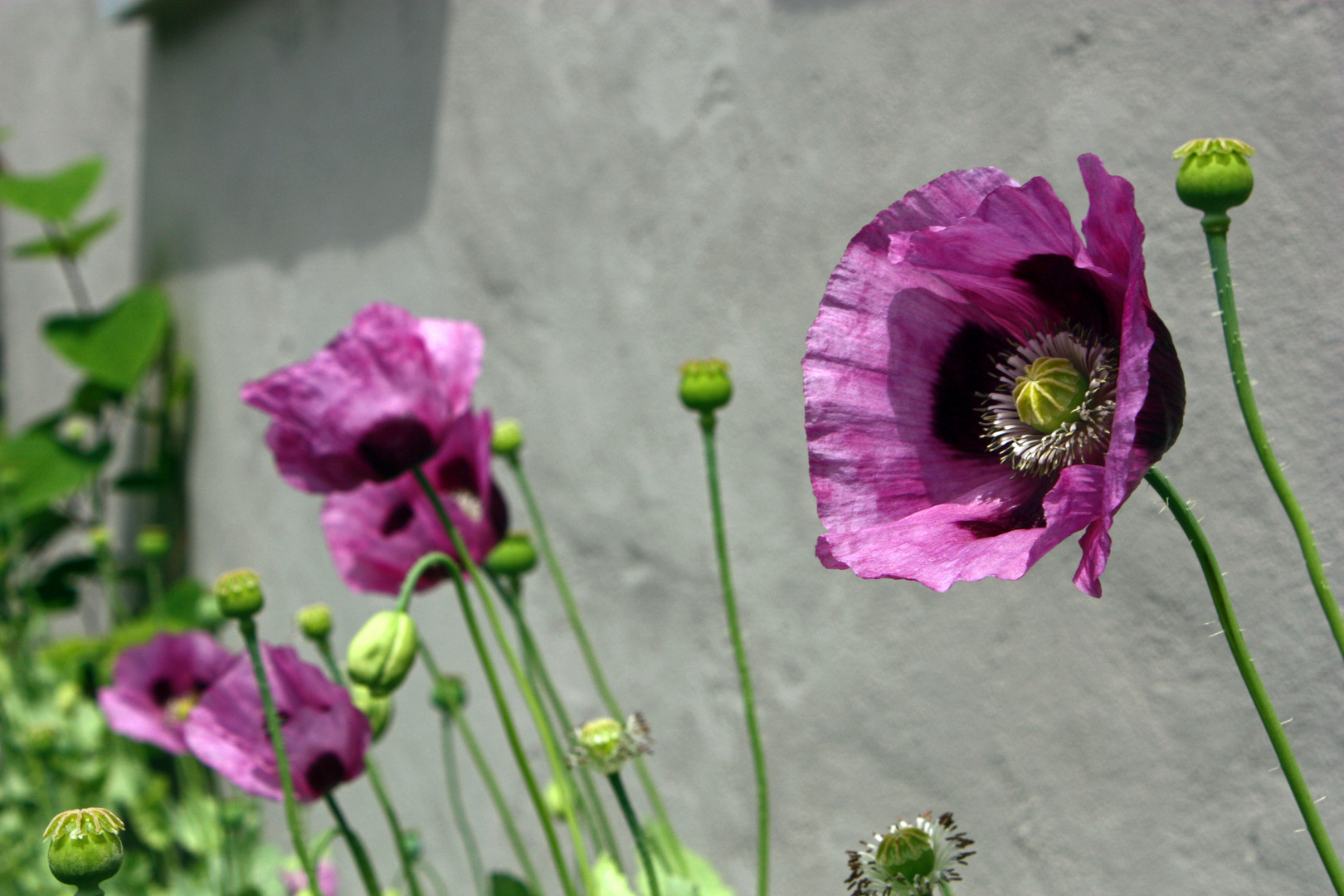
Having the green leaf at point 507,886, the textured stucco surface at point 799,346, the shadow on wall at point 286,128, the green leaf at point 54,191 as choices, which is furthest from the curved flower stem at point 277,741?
the green leaf at point 54,191

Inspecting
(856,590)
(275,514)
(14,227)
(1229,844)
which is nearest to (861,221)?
(856,590)

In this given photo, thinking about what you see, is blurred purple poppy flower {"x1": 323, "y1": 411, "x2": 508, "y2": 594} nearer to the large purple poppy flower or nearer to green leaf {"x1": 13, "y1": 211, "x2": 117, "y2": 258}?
the large purple poppy flower

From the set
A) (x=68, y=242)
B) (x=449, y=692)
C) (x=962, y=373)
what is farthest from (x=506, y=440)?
(x=68, y=242)

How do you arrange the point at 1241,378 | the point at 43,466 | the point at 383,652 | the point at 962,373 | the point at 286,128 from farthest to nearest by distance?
the point at 43,466
the point at 286,128
the point at 383,652
the point at 962,373
the point at 1241,378

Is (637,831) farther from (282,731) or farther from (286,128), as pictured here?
(286,128)

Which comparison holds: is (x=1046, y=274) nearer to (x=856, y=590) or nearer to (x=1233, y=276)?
(x=1233, y=276)

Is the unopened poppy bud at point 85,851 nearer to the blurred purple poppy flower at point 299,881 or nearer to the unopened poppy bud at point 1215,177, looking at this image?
the unopened poppy bud at point 1215,177
